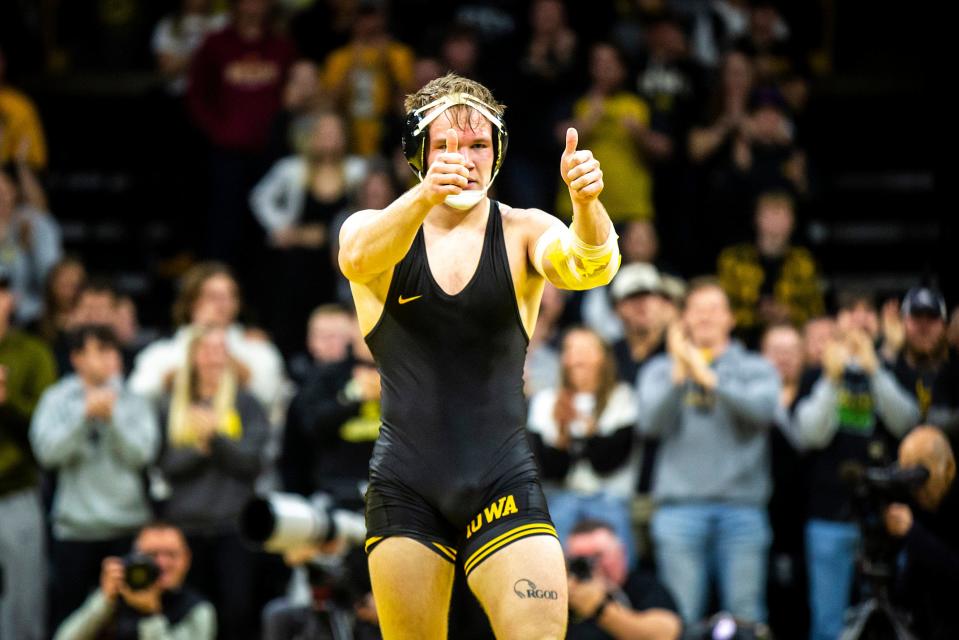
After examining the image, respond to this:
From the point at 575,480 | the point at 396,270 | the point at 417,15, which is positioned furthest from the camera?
the point at 417,15

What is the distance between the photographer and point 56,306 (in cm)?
1112

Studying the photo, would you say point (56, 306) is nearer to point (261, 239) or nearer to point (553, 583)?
point (261, 239)

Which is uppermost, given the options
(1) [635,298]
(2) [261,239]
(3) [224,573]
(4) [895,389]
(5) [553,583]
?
(2) [261,239]

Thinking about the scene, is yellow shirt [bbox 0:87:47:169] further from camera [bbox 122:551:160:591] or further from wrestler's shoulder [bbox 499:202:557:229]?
wrestler's shoulder [bbox 499:202:557:229]

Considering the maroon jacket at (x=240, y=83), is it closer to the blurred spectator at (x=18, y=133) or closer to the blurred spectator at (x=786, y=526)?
the blurred spectator at (x=18, y=133)

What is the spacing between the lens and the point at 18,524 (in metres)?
9.23

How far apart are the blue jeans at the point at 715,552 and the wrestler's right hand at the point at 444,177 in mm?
4565

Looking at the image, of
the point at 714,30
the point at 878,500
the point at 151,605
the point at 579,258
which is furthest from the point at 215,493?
the point at 714,30

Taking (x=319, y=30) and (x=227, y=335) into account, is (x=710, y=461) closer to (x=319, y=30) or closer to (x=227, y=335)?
(x=227, y=335)

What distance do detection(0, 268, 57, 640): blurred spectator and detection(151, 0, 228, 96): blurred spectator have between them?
14.2 ft

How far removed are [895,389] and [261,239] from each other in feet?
19.0

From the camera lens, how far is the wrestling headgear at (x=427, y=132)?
536cm

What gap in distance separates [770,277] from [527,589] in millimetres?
6345

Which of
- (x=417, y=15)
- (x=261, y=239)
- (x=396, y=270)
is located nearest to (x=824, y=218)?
(x=417, y=15)
